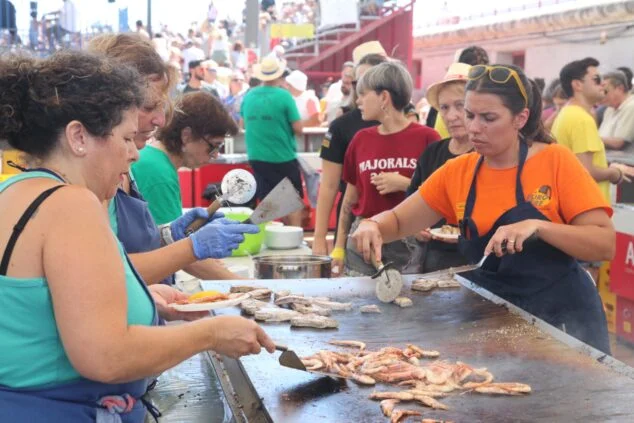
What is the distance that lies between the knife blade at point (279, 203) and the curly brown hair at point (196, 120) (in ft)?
1.28

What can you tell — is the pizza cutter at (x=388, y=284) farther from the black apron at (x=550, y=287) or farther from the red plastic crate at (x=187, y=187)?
the red plastic crate at (x=187, y=187)

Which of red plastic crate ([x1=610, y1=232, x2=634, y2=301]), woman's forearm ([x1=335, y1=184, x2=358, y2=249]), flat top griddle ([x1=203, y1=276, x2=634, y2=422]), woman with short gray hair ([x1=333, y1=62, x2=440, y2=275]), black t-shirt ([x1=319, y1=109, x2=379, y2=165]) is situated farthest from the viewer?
red plastic crate ([x1=610, y1=232, x2=634, y2=301])

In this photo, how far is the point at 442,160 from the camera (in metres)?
4.11

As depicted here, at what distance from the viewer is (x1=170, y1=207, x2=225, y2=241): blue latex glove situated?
318 centimetres

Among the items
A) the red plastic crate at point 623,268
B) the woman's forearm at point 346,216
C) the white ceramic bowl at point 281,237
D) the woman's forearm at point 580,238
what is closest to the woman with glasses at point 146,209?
the woman's forearm at point 580,238

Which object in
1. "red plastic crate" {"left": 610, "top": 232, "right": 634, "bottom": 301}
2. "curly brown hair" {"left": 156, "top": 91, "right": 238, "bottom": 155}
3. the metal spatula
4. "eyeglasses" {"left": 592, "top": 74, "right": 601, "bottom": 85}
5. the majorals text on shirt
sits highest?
"eyeglasses" {"left": 592, "top": 74, "right": 601, "bottom": 85}

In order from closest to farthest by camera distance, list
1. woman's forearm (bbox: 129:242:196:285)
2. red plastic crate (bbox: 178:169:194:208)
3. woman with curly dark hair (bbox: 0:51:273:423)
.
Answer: woman with curly dark hair (bbox: 0:51:273:423) → woman's forearm (bbox: 129:242:196:285) → red plastic crate (bbox: 178:169:194:208)

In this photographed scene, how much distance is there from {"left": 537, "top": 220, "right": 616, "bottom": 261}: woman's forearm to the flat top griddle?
282 millimetres

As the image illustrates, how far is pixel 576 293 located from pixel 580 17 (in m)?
14.2

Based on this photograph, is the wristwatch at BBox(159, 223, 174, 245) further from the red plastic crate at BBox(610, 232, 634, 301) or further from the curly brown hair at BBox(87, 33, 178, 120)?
the red plastic crate at BBox(610, 232, 634, 301)

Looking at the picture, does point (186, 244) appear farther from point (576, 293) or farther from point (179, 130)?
point (576, 293)

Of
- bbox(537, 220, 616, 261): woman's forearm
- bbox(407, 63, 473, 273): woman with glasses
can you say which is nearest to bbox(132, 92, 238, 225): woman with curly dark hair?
bbox(407, 63, 473, 273): woman with glasses

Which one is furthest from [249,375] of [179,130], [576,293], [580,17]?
[580,17]

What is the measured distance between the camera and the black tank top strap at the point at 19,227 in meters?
1.70
